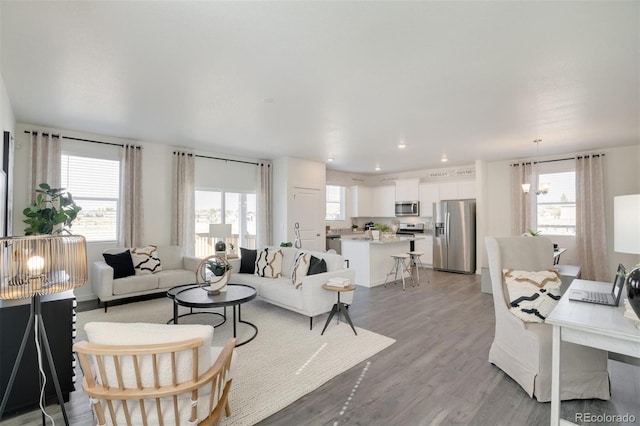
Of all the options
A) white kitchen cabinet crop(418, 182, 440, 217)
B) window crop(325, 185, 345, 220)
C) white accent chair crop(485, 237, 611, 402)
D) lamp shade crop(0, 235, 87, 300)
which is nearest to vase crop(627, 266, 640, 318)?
white accent chair crop(485, 237, 611, 402)

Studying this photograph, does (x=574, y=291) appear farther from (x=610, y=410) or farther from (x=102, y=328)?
(x=102, y=328)

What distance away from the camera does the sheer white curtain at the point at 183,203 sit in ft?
18.9

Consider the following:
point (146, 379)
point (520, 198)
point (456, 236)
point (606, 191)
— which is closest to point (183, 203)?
point (146, 379)

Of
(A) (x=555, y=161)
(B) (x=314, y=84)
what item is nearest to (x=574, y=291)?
(B) (x=314, y=84)

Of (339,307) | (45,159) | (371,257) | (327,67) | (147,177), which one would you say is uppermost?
(327,67)

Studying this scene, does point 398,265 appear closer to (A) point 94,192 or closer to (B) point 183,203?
(B) point 183,203

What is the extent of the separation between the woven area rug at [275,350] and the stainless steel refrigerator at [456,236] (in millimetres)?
4746

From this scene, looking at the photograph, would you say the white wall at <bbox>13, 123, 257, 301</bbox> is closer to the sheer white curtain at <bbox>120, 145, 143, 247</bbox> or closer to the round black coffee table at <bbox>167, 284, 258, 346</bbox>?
the sheer white curtain at <bbox>120, 145, 143, 247</bbox>

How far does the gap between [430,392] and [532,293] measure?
3.81 feet

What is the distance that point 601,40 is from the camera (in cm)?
232

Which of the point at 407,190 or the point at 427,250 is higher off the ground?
the point at 407,190

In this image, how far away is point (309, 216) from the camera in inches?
289

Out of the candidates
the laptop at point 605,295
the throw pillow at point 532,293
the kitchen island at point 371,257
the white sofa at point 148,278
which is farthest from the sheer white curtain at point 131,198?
the laptop at point 605,295

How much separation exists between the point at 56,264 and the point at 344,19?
94.9 inches
